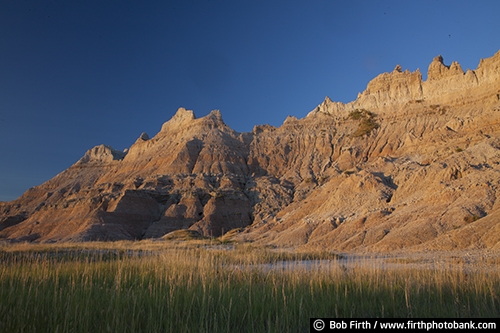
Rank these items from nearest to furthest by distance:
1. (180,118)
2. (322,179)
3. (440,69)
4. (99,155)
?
(322,179)
(440,69)
(180,118)
(99,155)

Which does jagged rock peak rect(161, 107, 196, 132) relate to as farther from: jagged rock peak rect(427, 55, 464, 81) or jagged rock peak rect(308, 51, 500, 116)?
jagged rock peak rect(427, 55, 464, 81)

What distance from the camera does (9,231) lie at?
2509 inches

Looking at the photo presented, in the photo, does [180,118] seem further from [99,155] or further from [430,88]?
[430,88]

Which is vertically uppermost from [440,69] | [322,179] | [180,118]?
[440,69]

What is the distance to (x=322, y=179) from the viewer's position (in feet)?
217

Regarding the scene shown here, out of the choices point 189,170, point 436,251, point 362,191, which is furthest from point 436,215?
point 189,170

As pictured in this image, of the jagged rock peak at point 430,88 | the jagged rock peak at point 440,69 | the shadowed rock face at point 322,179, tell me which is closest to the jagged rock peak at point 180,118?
the shadowed rock face at point 322,179

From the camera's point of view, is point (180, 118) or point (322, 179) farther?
point (180, 118)

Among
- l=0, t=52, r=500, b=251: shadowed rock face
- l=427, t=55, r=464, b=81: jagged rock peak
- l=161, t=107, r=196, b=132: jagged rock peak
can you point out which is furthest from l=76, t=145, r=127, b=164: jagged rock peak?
l=427, t=55, r=464, b=81: jagged rock peak

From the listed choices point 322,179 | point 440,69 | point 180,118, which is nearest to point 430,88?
point 440,69

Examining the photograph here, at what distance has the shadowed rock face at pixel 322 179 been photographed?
79.9 ft

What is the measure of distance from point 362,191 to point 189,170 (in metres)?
47.8

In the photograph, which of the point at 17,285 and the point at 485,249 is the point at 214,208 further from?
the point at 17,285

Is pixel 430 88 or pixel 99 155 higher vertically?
pixel 430 88
